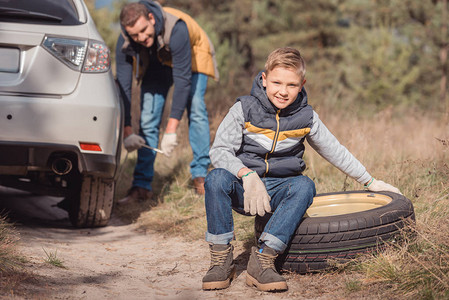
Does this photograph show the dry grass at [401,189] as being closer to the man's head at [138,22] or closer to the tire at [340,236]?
the tire at [340,236]

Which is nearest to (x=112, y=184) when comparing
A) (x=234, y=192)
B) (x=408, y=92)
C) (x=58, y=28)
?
(x=58, y=28)

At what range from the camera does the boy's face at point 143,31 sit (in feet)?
15.3

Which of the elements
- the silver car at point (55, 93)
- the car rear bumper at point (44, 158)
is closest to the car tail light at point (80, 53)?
the silver car at point (55, 93)

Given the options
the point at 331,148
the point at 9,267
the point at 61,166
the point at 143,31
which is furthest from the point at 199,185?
the point at 9,267

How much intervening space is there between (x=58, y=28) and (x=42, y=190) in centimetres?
141

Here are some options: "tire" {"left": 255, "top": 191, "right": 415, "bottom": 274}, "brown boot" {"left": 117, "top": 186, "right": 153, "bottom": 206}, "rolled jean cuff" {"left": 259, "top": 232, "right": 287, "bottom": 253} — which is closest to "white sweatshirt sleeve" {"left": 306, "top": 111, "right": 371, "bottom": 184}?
"tire" {"left": 255, "top": 191, "right": 415, "bottom": 274}

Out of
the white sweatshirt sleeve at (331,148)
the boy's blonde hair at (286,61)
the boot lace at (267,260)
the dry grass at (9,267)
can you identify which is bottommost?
the dry grass at (9,267)

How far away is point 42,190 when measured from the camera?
14.5 ft

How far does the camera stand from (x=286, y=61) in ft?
10.2

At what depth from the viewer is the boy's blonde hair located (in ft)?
10.2

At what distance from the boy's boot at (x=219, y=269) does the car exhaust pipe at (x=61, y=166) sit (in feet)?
4.46

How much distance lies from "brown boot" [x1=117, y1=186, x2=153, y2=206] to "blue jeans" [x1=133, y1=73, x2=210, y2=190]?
4 centimetres

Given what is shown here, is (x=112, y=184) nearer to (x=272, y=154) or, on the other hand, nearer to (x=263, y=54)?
(x=272, y=154)

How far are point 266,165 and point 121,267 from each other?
1137 millimetres
